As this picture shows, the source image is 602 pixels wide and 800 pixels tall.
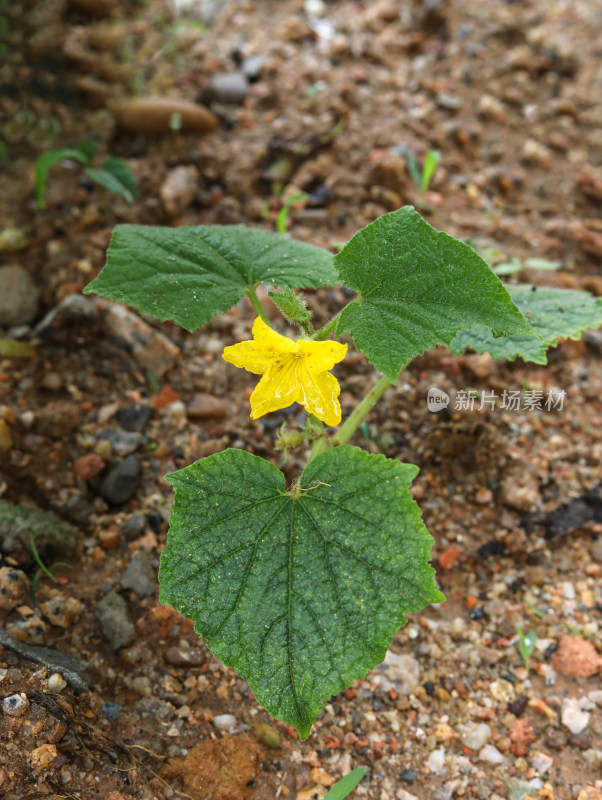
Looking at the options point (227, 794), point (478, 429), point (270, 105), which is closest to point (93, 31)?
point (270, 105)

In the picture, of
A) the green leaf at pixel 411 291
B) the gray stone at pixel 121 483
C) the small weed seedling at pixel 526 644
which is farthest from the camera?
the gray stone at pixel 121 483

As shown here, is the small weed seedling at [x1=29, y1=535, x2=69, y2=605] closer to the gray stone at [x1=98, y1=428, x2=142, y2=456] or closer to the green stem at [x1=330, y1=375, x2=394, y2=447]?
the gray stone at [x1=98, y1=428, x2=142, y2=456]

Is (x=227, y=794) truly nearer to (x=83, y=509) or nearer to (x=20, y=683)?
(x=20, y=683)

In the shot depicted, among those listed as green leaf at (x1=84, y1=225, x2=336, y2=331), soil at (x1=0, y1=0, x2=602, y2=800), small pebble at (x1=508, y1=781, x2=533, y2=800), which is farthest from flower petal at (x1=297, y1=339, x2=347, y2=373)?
small pebble at (x1=508, y1=781, x2=533, y2=800)

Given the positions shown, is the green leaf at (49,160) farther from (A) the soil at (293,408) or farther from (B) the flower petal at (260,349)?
(B) the flower petal at (260,349)

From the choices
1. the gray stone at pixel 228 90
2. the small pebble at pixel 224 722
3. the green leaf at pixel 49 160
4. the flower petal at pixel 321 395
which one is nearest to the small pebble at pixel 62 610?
the small pebble at pixel 224 722

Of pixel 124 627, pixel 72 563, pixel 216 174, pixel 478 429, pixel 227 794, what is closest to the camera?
pixel 227 794

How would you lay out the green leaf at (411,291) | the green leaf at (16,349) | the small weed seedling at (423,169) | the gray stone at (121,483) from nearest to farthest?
the green leaf at (411,291)
the gray stone at (121,483)
the green leaf at (16,349)
the small weed seedling at (423,169)
